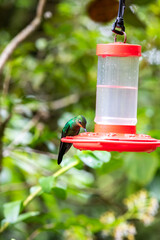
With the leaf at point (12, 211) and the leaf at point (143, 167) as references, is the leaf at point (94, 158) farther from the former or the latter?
the leaf at point (143, 167)

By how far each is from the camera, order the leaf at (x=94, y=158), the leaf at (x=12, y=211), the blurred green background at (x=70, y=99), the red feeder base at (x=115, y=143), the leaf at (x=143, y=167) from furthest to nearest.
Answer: the leaf at (x=143, y=167)
the blurred green background at (x=70, y=99)
the leaf at (x=12, y=211)
the leaf at (x=94, y=158)
the red feeder base at (x=115, y=143)

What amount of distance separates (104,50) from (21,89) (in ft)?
8.19

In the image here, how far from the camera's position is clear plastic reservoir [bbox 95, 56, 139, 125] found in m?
2.40

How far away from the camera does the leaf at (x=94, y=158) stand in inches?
94.2

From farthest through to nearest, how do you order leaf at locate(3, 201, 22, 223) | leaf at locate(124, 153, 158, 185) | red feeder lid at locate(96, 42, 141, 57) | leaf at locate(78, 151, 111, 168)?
leaf at locate(124, 153, 158, 185) < leaf at locate(3, 201, 22, 223) < leaf at locate(78, 151, 111, 168) < red feeder lid at locate(96, 42, 141, 57)

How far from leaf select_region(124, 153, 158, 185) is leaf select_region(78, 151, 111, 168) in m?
1.48

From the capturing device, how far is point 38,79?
14.6 ft

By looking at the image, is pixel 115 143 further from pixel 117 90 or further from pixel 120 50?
pixel 117 90

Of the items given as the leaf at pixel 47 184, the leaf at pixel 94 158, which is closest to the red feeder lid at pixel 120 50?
the leaf at pixel 94 158

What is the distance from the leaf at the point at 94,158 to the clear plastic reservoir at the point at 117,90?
16 centimetres

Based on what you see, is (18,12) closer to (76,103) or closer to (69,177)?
(76,103)

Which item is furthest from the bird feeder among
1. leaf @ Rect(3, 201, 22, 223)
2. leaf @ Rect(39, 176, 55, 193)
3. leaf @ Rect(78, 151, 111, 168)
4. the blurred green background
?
the blurred green background

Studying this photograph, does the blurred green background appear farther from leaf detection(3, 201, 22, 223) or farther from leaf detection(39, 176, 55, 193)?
leaf detection(39, 176, 55, 193)

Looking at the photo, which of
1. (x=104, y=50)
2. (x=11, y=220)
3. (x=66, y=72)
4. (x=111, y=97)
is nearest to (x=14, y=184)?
(x=66, y=72)
